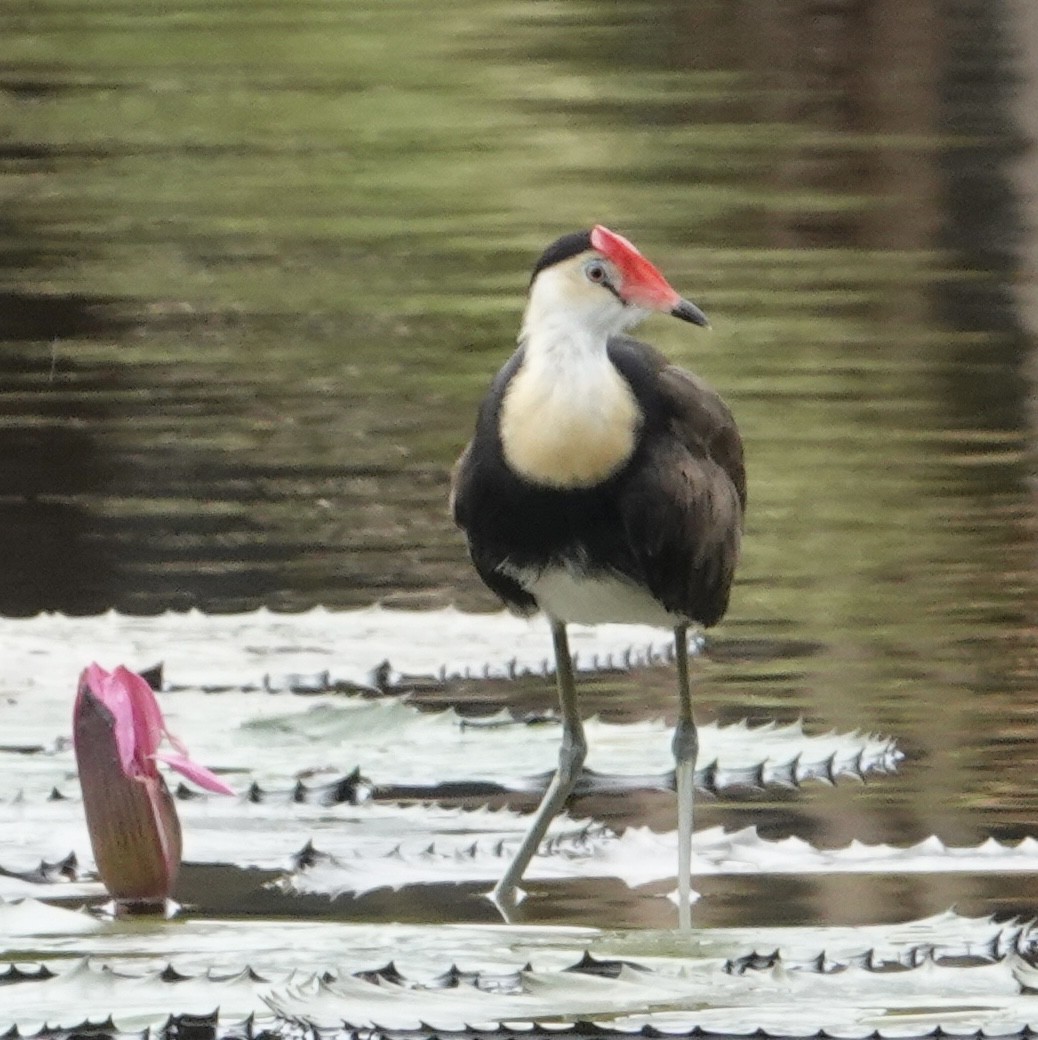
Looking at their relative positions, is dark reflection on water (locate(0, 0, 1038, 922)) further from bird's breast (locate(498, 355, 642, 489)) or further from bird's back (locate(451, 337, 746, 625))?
bird's breast (locate(498, 355, 642, 489))

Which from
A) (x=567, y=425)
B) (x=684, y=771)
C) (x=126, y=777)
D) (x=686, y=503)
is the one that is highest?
(x=567, y=425)

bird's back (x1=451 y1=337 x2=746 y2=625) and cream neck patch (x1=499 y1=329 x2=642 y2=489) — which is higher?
cream neck patch (x1=499 y1=329 x2=642 y2=489)

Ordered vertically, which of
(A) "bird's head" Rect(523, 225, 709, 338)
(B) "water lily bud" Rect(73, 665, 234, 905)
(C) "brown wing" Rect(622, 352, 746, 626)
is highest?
(A) "bird's head" Rect(523, 225, 709, 338)

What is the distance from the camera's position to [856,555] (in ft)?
24.2

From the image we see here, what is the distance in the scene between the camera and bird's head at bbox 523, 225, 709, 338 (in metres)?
4.60

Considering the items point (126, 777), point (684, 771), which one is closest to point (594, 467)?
point (684, 771)

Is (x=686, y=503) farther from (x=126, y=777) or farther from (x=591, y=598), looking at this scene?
(x=126, y=777)

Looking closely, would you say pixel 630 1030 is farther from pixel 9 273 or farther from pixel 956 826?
pixel 9 273

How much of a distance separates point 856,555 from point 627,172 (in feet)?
20.8

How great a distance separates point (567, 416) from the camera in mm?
4531

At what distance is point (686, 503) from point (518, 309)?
578 cm

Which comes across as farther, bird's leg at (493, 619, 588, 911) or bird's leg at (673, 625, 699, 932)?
bird's leg at (493, 619, 588, 911)

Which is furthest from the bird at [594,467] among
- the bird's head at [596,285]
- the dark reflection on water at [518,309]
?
the dark reflection on water at [518,309]

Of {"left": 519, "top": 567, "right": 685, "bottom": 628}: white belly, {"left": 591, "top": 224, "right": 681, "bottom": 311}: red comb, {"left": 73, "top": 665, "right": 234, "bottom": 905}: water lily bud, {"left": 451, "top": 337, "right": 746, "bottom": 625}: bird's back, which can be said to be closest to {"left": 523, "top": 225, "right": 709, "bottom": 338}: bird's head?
{"left": 591, "top": 224, "right": 681, "bottom": 311}: red comb
